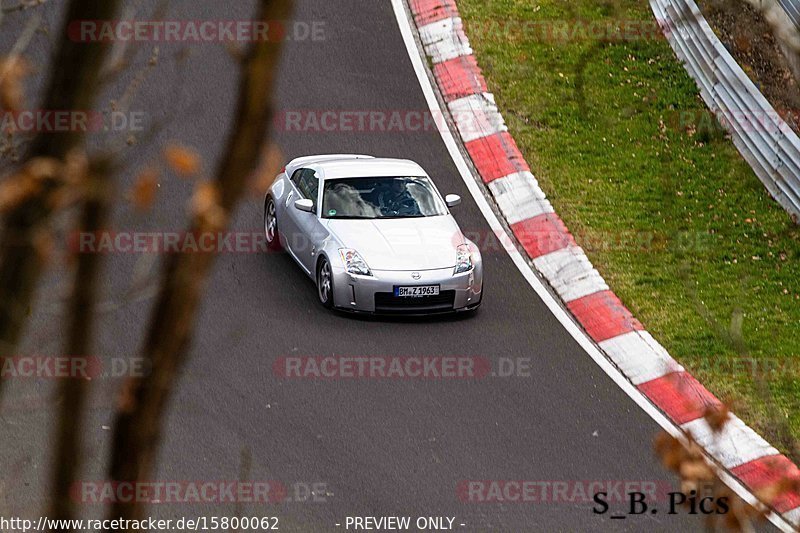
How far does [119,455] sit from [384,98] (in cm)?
A: 1186

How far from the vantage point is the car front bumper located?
1120 centimetres

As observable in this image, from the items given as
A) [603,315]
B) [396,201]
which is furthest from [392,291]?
[603,315]

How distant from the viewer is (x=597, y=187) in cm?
1318

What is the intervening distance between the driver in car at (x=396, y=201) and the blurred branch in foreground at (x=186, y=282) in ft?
30.3

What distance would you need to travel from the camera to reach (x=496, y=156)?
13.6m

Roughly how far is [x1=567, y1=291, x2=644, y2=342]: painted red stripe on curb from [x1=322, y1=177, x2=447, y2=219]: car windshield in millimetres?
1706

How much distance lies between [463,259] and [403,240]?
2.05ft

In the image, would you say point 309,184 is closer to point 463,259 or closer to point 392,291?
point 392,291

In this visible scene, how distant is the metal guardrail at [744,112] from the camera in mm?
12898

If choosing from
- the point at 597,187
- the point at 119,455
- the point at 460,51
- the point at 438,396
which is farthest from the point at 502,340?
the point at 119,455

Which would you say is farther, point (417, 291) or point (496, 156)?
point (496, 156)

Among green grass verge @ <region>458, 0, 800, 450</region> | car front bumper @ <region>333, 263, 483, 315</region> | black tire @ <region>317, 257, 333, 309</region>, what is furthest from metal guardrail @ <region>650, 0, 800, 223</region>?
black tire @ <region>317, 257, 333, 309</region>

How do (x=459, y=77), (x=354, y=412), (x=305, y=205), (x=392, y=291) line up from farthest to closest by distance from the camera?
(x=459, y=77), (x=305, y=205), (x=392, y=291), (x=354, y=412)

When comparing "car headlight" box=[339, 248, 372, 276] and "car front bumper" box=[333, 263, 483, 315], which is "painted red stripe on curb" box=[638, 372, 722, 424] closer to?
"car front bumper" box=[333, 263, 483, 315]
